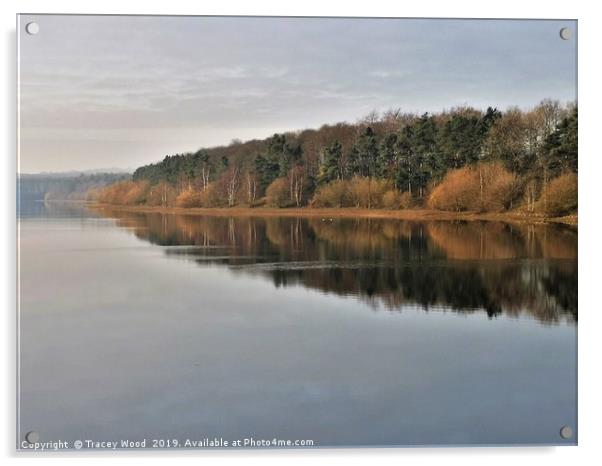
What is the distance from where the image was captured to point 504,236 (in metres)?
9.24

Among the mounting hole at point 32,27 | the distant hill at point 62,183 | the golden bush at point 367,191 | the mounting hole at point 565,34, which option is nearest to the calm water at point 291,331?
the distant hill at point 62,183

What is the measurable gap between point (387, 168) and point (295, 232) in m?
1.54

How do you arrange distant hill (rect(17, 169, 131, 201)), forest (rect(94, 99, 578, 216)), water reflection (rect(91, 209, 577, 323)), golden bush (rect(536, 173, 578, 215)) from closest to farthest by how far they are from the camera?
distant hill (rect(17, 169, 131, 201)) → golden bush (rect(536, 173, 578, 215)) → forest (rect(94, 99, 578, 216)) → water reflection (rect(91, 209, 577, 323))

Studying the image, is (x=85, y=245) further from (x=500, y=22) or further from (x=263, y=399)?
(x=500, y=22)

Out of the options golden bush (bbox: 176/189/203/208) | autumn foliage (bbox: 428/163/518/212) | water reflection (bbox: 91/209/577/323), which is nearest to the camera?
water reflection (bbox: 91/209/577/323)

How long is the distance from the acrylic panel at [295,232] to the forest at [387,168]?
0.03 metres

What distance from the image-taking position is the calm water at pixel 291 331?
6.21 metres

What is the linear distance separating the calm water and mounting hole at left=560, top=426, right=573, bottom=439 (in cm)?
6

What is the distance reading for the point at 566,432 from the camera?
621cm

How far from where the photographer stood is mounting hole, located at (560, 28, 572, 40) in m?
6.56

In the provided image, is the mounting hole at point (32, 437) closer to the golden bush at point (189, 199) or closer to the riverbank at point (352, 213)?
the riverbank at point (352, 213)

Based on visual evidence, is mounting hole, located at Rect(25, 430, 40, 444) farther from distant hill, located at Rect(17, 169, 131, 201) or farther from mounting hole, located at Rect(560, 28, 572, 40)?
mounting hole, located at Rect(560, 28, 572, 40)

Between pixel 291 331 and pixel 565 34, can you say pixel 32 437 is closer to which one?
pixel 291 331

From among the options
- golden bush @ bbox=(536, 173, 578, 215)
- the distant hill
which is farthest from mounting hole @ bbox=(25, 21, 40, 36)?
golden bush @ bbox=(536, 173, 578, 215)
